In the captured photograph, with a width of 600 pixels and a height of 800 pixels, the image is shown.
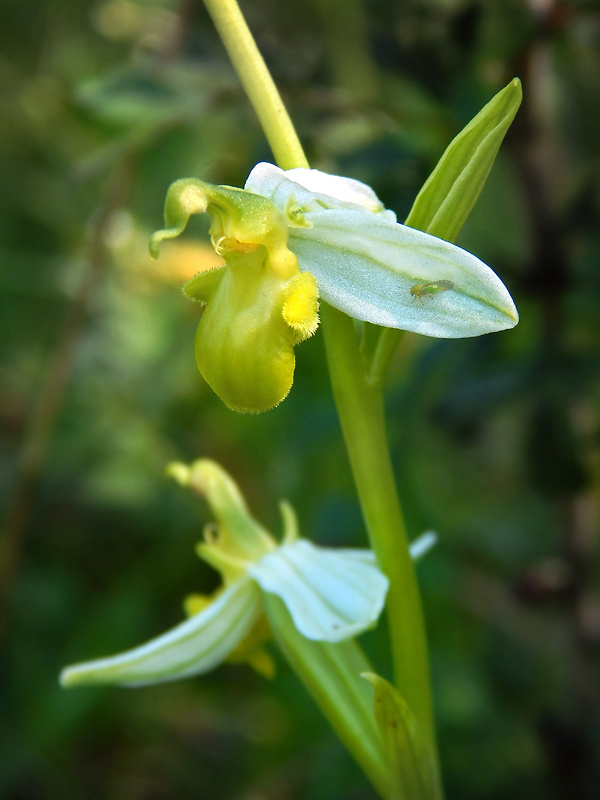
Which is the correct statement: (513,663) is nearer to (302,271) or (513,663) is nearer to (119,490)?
(119,490)

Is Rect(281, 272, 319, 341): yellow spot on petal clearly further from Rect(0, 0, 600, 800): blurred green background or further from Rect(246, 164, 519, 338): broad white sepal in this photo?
Rect(0, 0, 600, 800): blurred green background

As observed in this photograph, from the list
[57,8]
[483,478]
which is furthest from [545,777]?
[57,8]

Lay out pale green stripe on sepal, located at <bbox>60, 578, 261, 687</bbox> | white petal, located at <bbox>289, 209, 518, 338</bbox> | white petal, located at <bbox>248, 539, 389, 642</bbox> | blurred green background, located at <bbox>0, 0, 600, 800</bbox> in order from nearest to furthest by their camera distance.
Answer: white petal, located at <bbox>289, 209, 518, 338</bbox>, white petal, located at <bbox>248, 539, 389, 642</bbox>, pale green stripe on sepal, located at <bbox>60, 578, 261, 687</bbox>, blurred green background, located at <bbox>0, 0, 600, 800</bbox>

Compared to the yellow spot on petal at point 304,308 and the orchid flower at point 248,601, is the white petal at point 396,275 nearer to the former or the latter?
the yellow spot on petal at point 304,308

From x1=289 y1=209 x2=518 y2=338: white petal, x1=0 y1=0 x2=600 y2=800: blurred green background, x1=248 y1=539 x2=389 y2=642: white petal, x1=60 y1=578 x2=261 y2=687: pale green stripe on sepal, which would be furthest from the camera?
x1=0 y1=0 x2=600 y2=800: blurred green background

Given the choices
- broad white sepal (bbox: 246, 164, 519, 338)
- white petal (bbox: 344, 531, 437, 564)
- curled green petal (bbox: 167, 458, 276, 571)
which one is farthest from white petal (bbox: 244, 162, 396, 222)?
curled green petal (bbox: 167, 458, 276, 571)
